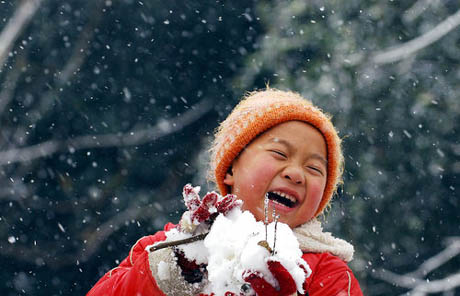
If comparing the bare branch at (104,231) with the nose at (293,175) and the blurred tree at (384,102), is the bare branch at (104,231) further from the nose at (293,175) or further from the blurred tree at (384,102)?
the nose at (293,175)

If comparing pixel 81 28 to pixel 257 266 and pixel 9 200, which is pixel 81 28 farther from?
pixel 257 266

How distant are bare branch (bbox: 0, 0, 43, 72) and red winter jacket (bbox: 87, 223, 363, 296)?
4842 millimetres

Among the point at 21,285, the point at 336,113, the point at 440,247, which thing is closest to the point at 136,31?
the point at 336,113

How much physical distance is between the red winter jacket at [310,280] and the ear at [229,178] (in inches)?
16.8

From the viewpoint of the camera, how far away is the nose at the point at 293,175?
2.09 meters

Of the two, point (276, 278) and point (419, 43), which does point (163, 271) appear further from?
point (419, 43)

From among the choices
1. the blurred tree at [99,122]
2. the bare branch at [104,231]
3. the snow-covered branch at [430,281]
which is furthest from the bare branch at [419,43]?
the bare branch at [104,231]

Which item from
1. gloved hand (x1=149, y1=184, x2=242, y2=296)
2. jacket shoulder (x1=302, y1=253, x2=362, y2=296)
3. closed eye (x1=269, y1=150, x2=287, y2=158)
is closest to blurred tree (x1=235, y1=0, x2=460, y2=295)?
closed eye (x1=269, y1=150, x2=287, y2=158)

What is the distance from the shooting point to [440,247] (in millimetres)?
6293

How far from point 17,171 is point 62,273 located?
1.22 m

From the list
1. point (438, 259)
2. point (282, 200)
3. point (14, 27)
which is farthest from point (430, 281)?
point (14, 27)

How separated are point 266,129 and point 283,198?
0.35 m

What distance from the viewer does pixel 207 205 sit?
157 cm

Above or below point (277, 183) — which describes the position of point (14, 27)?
above
